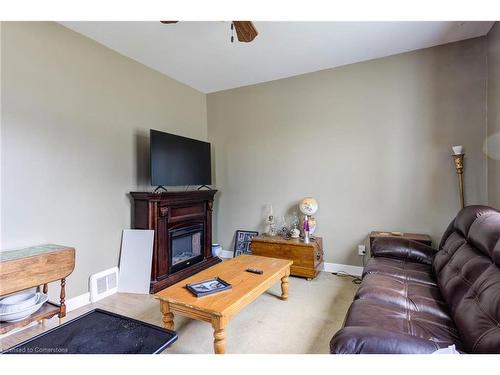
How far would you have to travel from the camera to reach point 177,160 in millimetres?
3484

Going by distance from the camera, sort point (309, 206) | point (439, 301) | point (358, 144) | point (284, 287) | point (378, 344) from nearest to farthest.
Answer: point (378, 344) → point (439, 301) → point (284, 287) → point (358, 144) → point (309, 206)

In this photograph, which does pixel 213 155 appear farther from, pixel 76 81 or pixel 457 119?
pixel 457 119

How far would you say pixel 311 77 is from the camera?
3721mm

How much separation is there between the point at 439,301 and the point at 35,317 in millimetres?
2904

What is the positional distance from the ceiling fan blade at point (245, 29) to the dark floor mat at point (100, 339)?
7.20 feet

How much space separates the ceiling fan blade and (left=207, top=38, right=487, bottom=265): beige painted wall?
1.65 m

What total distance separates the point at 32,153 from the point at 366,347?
2.84 m

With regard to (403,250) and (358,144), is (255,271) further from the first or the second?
(358,144)

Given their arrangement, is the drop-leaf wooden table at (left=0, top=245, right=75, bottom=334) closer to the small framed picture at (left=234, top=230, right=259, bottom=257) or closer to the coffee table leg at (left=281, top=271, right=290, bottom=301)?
the coffee table leg at (left=281, top=271, right=290, bottom=301)

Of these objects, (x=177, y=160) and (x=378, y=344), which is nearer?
(x=378, y=344)

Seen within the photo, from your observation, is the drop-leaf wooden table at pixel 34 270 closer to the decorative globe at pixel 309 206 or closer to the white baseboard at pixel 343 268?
the decorative globe at pixel 309 206

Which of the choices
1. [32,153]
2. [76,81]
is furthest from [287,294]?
[76,81]

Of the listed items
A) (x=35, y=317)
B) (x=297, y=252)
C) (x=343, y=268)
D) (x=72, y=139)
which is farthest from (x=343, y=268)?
(x=72, y=139)

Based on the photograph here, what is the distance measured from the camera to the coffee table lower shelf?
→ 73.2 inches
